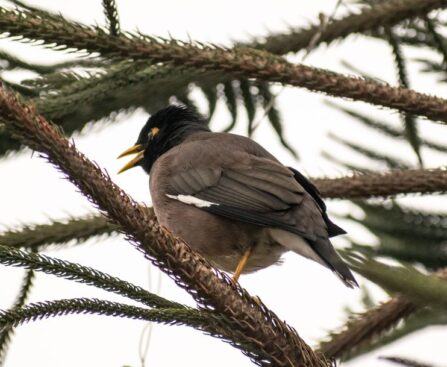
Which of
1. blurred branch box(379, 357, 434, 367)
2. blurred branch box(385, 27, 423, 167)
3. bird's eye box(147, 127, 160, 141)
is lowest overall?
blurred branch box(379, 357, 434, 367)

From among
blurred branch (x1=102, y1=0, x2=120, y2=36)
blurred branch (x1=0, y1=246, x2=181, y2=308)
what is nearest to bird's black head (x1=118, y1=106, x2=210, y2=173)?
blurred branch (x1=102, y1=0, x2=120, y2=36)

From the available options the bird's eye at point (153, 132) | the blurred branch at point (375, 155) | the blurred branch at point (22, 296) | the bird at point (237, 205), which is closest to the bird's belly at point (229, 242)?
the bird at point (237, 205)

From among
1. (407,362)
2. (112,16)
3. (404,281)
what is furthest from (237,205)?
(404,281)

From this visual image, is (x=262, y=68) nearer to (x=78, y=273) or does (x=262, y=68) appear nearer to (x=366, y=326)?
(x=366, y=326)

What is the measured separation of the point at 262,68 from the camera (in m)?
2.92

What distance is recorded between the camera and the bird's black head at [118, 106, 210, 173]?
5285 mm

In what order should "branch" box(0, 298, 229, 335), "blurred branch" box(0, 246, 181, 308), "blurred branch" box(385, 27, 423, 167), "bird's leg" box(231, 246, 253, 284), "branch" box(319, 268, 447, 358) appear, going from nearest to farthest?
1. "branch" box(0, 298, 229, 335)
2. "blurred branch" box(0, 246, 181, 308)
3. "branch" box(319, 268, 447, 358)
4. "blurred branch" box(385, 27, 423, 167)
5. "bird's leg" box(231, 246, 253, 284)

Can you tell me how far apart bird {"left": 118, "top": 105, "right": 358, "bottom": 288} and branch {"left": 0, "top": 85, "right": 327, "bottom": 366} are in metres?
1.24

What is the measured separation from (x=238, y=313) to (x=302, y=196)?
1931mm

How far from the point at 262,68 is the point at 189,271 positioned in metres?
1.06

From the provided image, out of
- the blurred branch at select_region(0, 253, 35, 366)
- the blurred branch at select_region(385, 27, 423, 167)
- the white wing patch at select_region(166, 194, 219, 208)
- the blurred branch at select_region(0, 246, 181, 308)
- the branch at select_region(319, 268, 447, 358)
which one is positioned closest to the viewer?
the blurred branch at select_region(0, 246, 181, 308)

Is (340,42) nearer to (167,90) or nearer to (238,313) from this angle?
(167,90)

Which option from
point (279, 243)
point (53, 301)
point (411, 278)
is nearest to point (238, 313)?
point (53, 301)

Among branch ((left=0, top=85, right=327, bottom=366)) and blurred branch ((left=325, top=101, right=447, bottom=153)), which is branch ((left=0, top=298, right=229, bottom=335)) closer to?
branch ((left=0, top=85, right=327, bottom=366))
